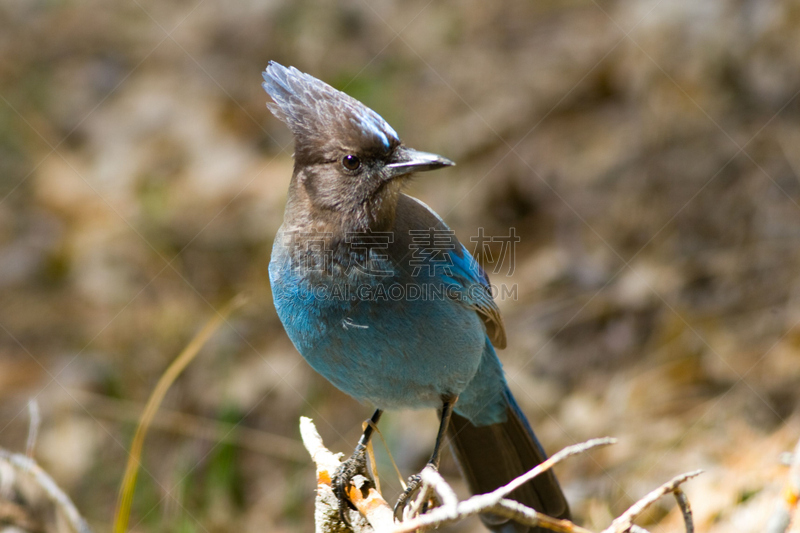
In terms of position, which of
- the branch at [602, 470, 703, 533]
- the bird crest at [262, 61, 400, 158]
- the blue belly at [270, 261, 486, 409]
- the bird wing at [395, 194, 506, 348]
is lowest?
the branch at [602, 470, 703, 533]

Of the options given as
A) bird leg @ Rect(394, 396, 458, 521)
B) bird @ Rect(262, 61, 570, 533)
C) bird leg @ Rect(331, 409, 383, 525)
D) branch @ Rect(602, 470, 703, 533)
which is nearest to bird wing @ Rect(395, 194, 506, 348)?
bird @ Rect(262, 61, 570, 533)

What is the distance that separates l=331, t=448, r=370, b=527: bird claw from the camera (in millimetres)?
2633

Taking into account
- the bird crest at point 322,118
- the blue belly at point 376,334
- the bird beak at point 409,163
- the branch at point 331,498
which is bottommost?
the branch at point 331,498

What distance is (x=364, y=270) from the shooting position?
8.79 feet

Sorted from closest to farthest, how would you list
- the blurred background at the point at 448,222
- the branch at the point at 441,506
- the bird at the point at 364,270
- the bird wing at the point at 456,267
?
the branch at the point at 441,506, the bird at the point at 364,270, the bird wing at the point at 456,267, the blurred background at the point at 448,222

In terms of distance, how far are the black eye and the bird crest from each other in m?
0.03

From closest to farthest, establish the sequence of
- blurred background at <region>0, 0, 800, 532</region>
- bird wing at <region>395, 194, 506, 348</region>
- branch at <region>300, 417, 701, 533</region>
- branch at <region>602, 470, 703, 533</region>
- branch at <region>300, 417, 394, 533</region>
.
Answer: branch at <region>300, 417, 701, 533</region> → branch at <region>602, 470, 703, 533</region> → branch at <region>300, 417, 394, 533</region> → bird wing at <region>395, 194, 506, 348</region> → blurred background at <region>0, 0, 800, 532</region>

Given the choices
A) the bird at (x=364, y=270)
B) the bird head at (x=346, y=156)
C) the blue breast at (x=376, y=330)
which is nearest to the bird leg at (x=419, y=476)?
the bird at (x=364, y=270)

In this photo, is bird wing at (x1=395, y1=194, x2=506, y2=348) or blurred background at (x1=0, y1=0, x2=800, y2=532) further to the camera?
blurred background at (x1=0, y1=0, x2=800, y2=532)

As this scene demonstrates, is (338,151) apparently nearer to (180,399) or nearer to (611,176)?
(180,399)

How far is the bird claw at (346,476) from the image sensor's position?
104 inches

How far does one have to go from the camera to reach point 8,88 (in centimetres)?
699

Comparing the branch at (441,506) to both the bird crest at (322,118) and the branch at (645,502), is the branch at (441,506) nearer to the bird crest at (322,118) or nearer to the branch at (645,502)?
the branch at (645,502)

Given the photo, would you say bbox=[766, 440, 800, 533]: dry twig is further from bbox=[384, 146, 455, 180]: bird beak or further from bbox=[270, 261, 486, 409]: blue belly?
bbox=[384, 146, 455, 180]: bird beak
